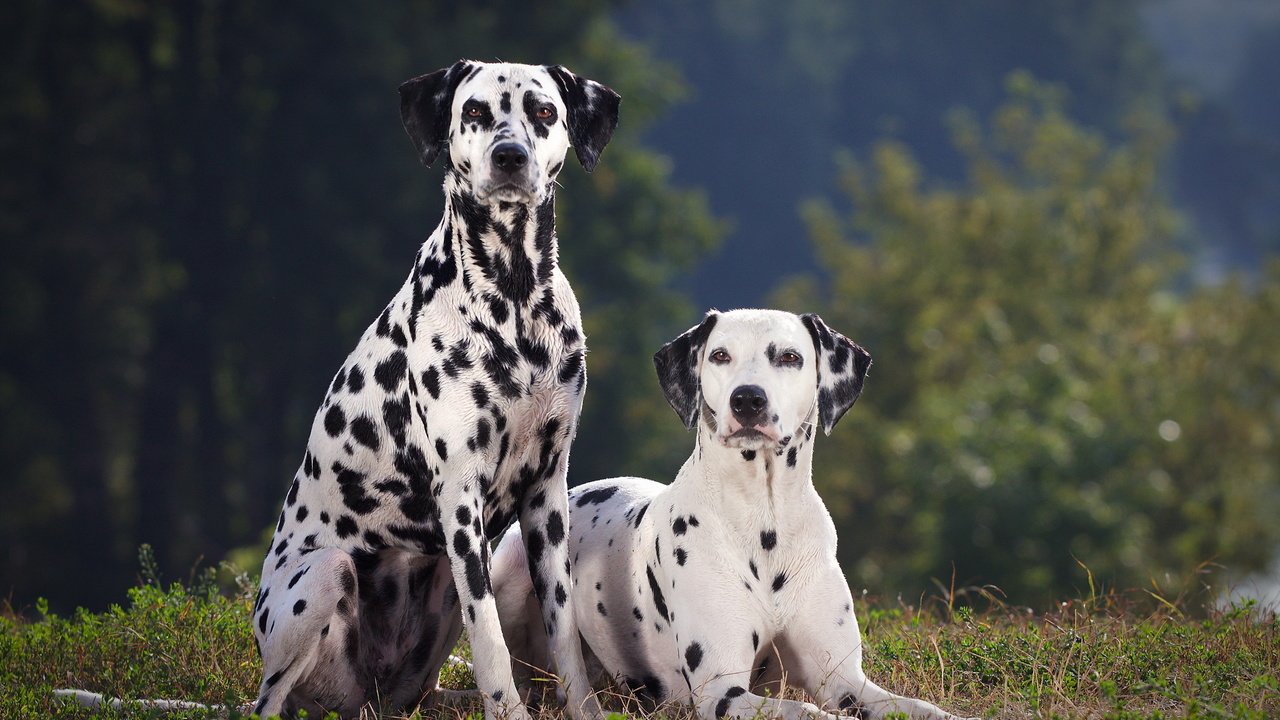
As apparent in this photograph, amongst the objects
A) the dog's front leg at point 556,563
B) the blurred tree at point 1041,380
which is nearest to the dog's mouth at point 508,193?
the dog's front leg at point 556,563

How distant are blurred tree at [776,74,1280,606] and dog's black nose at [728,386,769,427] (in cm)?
1589

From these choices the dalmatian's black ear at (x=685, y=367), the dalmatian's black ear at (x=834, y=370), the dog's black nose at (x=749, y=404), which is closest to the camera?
the dog's black nose at (x=749, y=404)

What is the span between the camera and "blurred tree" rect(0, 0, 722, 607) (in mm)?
26516

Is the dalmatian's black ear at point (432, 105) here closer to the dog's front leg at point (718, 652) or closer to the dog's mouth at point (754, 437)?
the dog's mouth at point (754, 437)

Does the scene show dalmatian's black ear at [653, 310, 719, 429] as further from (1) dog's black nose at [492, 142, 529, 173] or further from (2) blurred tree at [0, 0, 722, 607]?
(2) blurred tree at [0, 0, 722, 607]

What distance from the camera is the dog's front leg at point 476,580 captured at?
6.35 meters

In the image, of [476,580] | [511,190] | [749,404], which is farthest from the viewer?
[511,190]

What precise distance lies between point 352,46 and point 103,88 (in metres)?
4.86

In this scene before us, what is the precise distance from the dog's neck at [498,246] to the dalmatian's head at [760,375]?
0.73m

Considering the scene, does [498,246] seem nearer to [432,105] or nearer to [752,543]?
[432,105]

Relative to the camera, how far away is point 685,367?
265 inches

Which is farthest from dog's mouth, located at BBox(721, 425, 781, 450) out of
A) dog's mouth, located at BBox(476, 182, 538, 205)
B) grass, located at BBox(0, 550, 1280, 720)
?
dog's mouth, located at BBox(476, 182, 538, 205)

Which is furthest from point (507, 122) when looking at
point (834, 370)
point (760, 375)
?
point (834, 370)

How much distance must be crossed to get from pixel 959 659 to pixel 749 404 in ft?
7.34
